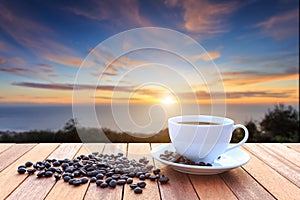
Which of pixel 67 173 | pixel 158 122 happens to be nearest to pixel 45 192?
pixel 67 173

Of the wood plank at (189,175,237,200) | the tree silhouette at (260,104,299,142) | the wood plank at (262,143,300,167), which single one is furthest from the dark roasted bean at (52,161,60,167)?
the tree silhouette at (260,104,299,142)

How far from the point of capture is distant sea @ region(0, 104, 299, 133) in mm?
1081

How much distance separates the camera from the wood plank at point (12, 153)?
958 millimetres

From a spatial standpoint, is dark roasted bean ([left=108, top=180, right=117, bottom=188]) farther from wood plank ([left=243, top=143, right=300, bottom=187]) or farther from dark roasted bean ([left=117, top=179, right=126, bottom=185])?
wood plank ([left=243, top=143, right=300, bottom=187])

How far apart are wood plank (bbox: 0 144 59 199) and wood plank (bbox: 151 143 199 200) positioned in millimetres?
384

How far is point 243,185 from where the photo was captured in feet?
2.45

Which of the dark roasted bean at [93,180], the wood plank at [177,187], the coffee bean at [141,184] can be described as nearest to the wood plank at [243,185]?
the wood plank at [177,187]

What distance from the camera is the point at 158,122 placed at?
3.42 ft

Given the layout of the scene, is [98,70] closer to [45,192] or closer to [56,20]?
[45,192]

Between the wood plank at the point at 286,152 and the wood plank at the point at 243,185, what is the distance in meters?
0.25

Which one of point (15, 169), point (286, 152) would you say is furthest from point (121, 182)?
point (286, 152)

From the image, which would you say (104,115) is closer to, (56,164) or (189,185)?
(56,164)

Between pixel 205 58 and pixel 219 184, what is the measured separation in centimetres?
84

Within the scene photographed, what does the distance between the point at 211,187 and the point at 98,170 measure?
13.1 inches
